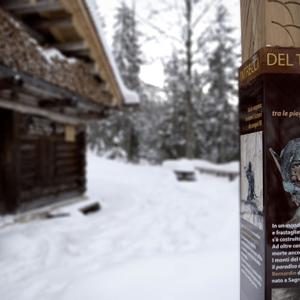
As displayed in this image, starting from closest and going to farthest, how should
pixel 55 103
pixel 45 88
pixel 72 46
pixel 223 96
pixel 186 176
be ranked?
pixel 45 88 → pixel 55 103 → pixel 72 46 → pixel 186 176 → pixel 223 96

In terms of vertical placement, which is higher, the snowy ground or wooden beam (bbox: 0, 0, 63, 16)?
wooden beam (bbox: 0, 0, 63, 16)

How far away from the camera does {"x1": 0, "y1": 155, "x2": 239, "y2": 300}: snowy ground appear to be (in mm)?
3418

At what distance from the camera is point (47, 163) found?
9.02m

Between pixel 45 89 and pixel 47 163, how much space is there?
8.38 ft

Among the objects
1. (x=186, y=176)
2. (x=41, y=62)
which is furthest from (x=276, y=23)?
(x=186, y=176)

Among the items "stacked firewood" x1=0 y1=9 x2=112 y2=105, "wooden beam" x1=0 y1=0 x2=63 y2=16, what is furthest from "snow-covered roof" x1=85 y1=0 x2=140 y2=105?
"wooden beam" x1=0 y1=0 x2=63 y2=16

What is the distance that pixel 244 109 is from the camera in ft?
7.79

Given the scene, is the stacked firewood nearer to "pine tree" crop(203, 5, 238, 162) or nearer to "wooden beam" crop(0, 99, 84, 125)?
"wooden beam" crop(0, 99, 84, 125)

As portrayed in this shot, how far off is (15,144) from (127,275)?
464cm

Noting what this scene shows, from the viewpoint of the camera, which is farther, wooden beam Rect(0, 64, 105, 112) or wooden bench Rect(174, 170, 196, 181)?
wooden bench Rect(174, 170, 196, 181)

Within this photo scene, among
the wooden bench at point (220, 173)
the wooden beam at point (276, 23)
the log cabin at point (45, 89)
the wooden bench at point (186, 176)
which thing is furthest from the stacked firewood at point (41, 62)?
the wooden bench at point (220, 173)

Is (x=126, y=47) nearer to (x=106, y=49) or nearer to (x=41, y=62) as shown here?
(x=106, y=49)

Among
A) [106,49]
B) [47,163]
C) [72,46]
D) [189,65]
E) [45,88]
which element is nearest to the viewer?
[45,88]

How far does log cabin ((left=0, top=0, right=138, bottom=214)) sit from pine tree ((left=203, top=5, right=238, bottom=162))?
60.2 ft
